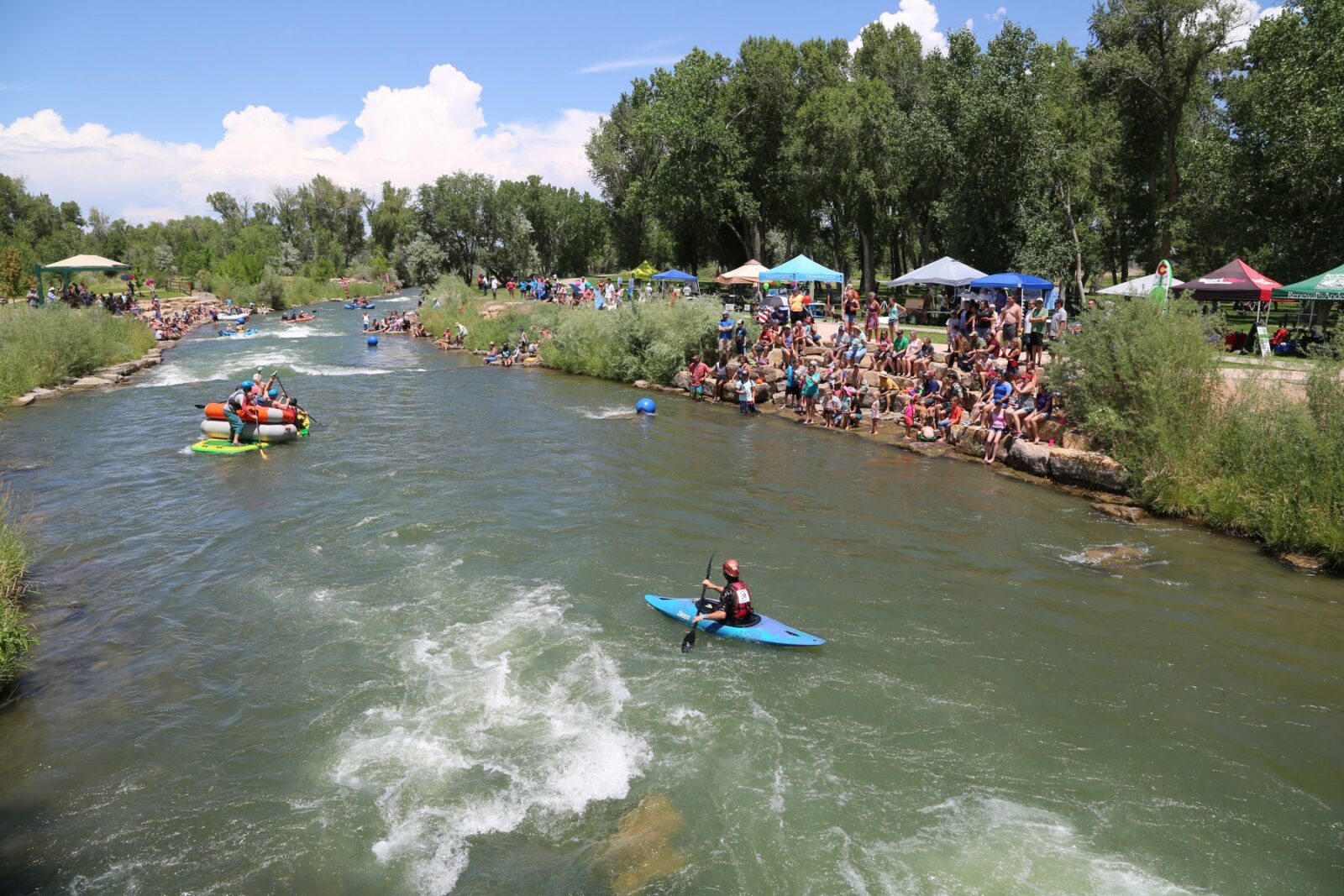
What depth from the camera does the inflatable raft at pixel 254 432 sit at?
19312 mm

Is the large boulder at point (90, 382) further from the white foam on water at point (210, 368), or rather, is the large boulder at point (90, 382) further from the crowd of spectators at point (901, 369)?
the crowd of spectators at point (901, 369)

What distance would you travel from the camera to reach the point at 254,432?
63.3 ft

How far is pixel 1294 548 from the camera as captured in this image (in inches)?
496

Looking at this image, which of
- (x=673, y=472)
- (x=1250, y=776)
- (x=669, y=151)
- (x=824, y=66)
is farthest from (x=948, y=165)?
(x=1250, y=776)

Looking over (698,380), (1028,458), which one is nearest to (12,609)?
(1028,458)

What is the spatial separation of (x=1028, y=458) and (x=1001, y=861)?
1163 cm

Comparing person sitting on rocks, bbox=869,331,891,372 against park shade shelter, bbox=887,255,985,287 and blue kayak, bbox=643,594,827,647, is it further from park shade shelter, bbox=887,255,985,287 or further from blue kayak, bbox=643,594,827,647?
blue kayak, bbox=643,594,827,647

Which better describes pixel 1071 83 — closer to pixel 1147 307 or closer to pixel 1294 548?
pixel 1147 307

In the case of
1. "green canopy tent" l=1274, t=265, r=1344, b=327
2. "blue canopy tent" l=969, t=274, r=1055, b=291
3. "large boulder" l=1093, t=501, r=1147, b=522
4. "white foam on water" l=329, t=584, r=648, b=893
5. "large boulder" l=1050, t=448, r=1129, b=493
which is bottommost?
"white foam on water" l=329, t=584, r=648, b=893

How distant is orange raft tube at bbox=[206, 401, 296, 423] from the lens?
757 inches

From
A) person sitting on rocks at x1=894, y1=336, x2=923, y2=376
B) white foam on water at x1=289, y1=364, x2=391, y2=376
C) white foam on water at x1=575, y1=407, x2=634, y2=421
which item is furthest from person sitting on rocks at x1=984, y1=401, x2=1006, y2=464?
white foam on water at x1=289, y1=364, x2=391, y2=376

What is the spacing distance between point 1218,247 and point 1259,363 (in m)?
24.8

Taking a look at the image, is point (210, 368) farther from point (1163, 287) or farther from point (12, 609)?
point (1163, 287)

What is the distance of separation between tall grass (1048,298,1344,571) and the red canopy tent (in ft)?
19.4
